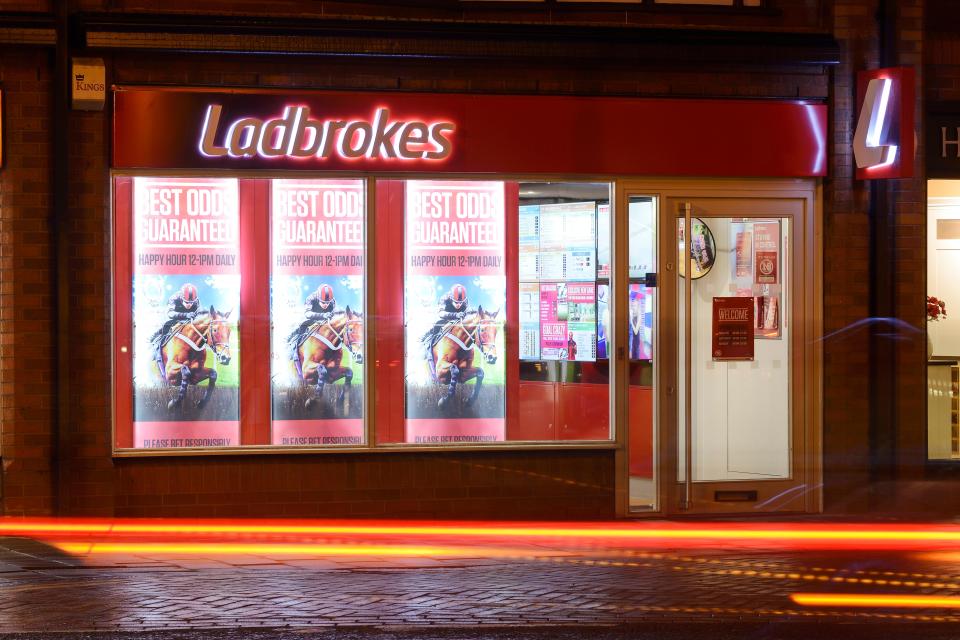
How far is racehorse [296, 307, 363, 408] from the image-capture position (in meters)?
10.9

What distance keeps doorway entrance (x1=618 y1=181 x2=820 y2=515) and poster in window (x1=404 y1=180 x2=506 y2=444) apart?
1.19 meters

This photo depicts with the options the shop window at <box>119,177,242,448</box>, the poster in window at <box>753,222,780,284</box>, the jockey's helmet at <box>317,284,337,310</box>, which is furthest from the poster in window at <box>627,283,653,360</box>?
the shop window at <box>119,177,242,448</box>

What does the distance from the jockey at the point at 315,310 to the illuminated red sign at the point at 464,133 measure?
1101mm

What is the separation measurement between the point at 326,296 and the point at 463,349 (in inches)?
51.7

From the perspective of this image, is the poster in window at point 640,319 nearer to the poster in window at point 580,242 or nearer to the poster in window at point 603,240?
the poster in window at point 603,240

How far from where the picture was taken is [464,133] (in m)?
10.8

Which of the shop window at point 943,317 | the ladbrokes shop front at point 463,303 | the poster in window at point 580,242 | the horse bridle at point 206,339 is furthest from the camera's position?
the shop window at point 943,317

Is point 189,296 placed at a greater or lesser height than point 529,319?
greater

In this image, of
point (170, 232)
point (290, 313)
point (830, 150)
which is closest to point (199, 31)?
point (170, 232)

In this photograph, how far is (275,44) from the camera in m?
10.5

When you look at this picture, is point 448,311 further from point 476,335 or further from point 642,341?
point 642,341

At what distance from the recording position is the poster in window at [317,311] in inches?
428

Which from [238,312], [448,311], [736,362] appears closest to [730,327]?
[736,362]

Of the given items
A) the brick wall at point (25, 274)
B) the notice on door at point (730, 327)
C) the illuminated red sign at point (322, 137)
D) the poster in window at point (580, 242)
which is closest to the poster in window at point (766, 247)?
the notice on door at point (730, 327)
